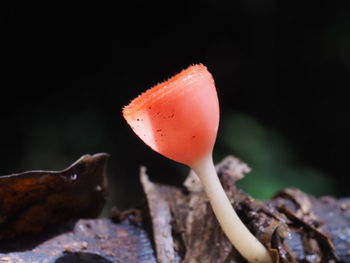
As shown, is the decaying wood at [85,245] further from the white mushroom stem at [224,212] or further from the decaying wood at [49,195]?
the white mushroom stem at [224,212]

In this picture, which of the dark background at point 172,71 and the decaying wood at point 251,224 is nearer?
the decaying wood at point 251,224

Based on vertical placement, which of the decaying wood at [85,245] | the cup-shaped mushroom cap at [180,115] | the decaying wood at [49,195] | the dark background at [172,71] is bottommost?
the decaying wood at [85,245]

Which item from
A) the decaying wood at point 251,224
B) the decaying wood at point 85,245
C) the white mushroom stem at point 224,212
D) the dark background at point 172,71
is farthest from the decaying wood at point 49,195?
the dark background at point 172,71

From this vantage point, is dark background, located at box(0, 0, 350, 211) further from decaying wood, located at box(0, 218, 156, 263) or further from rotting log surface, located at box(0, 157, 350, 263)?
decaying wood, located at box(0, 218, 156, 263)

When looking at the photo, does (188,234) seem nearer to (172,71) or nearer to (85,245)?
(85,245)

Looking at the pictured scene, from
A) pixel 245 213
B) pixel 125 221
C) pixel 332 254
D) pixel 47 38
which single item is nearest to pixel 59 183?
pixel 125 221

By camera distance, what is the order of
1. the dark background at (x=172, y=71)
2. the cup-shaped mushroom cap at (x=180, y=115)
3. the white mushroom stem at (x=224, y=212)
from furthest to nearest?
the dark background at (x=172, y=71) → the white mushroom stem at (x=224, y=212) → the cup-shaped mushroom cap at (x=180, y=115)

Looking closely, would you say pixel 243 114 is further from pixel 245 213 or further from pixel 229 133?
pixel 245 213

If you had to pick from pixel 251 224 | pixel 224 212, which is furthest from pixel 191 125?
pixel 251 224
